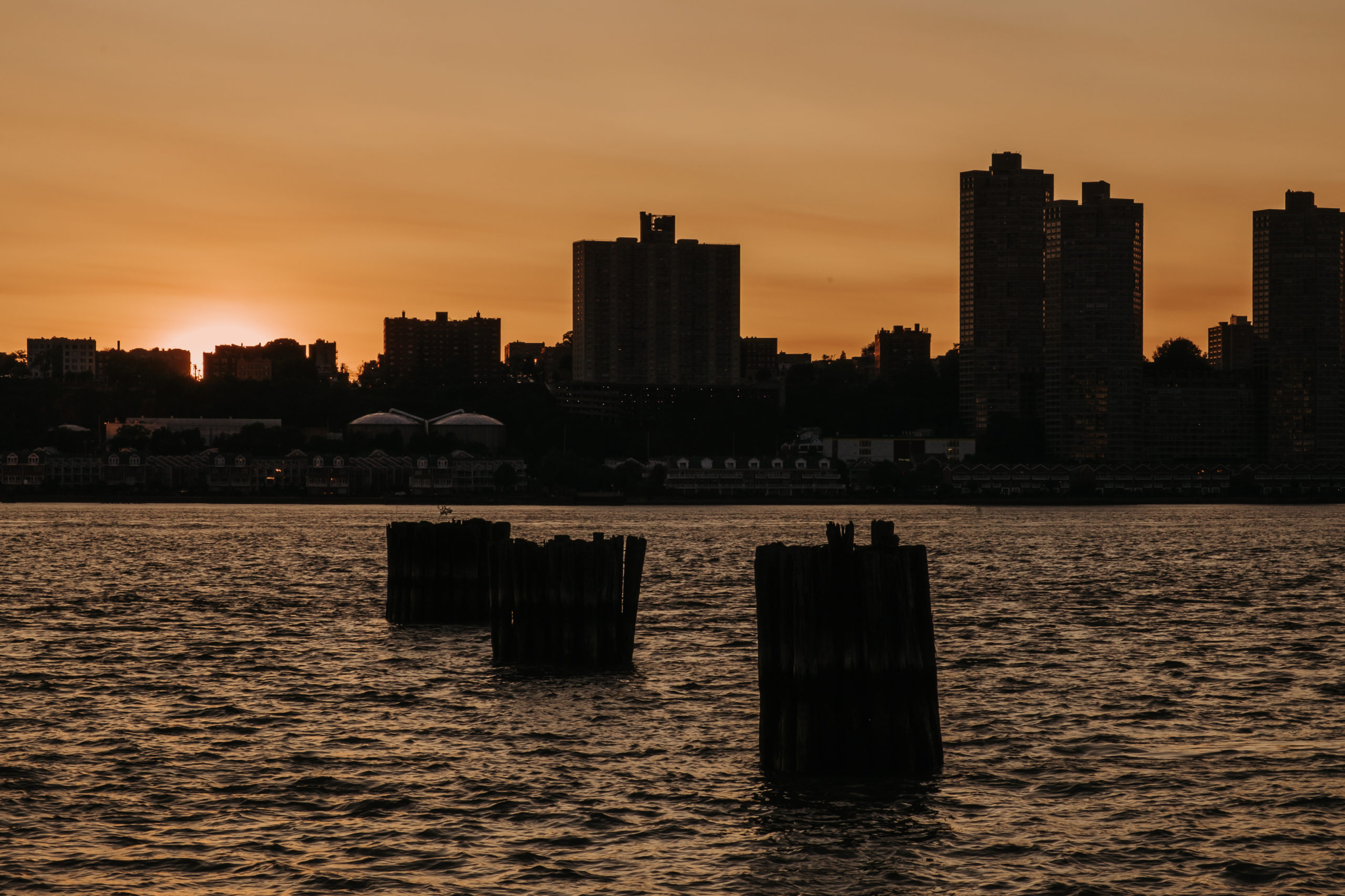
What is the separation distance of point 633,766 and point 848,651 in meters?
5.59

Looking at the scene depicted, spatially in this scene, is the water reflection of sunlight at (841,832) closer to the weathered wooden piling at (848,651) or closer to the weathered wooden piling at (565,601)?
the weathered wooden piling at (848,651)

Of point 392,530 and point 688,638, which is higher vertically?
point 392,530

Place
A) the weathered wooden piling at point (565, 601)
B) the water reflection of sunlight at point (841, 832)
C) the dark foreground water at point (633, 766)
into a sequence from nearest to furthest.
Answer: the water reflection of sunlight at point (841, 832) → the dark foreground water at point (633, 766) → the weathered wooden piling at point (565, 601)

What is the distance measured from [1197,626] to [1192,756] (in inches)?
986

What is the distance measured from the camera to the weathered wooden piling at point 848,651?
20453 millimetres

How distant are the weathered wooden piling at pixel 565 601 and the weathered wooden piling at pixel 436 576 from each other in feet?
32.7

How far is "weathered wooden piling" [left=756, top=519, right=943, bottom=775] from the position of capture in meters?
20.5

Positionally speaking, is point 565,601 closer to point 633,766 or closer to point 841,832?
point 633,766

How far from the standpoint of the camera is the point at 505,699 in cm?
3112

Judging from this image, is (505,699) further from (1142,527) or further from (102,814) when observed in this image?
(1142,527)

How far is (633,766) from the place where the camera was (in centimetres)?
2455

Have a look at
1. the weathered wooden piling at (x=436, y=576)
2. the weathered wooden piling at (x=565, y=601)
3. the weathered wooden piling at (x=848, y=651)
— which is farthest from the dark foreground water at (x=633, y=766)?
the weathered wooden piling at (x=436, y=576)

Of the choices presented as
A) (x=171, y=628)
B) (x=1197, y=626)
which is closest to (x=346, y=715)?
(x=171, y=628)

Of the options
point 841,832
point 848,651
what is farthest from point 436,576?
point 841,832
